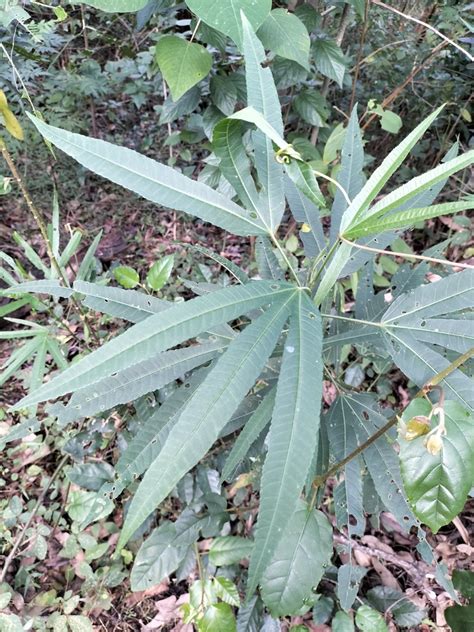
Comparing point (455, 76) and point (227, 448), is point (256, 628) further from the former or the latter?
point (455, 76)

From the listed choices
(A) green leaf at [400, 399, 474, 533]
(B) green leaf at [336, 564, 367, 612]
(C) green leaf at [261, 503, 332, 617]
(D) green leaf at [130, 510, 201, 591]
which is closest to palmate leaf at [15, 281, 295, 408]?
(A) green leaf at [400, 399, 474, 533]

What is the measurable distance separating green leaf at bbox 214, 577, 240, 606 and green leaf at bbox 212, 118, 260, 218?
0.86m

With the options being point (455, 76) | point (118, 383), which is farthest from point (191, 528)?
point (455, 76)

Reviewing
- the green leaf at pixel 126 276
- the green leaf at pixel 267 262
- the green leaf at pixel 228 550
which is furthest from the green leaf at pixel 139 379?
the green leaf at pixel 228 550

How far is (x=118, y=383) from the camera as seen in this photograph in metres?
0.72

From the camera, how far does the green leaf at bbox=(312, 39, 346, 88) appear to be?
4.15 feet

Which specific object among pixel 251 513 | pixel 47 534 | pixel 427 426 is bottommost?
pixel 47 534

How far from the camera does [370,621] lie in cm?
99

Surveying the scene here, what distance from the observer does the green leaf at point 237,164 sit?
2.13 feet

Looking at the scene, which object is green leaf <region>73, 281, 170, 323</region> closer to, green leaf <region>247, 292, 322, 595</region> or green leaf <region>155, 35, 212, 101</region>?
green leaf <region>247, 292, 322, 595</region>

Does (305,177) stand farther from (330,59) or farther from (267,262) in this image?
(330,59)

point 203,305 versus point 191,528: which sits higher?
point 203,305

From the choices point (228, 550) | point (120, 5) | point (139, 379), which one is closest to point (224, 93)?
point (120, 5)

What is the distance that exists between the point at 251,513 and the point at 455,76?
1997mm
